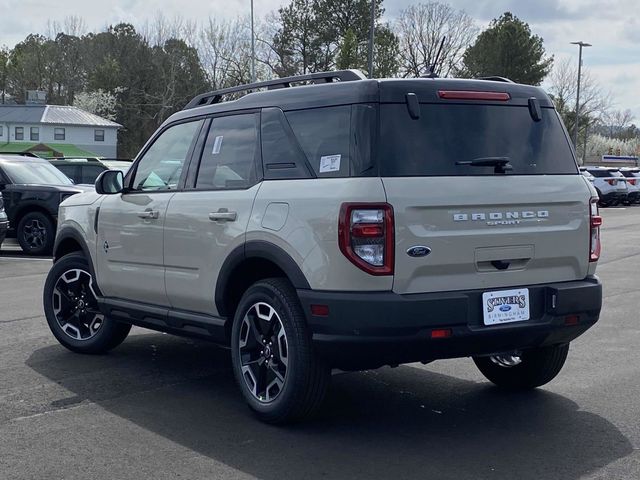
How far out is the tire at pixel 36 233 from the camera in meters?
15.9

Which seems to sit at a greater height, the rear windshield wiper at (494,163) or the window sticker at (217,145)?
the window sticker at (217,145)

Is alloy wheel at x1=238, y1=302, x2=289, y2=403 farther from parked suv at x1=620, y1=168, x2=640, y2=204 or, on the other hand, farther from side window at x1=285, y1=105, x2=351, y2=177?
parked suv at x1=620, y1=168, x2=640, y2=204

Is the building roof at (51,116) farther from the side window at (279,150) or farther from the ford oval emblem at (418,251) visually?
the ford oval emblem at (418,251)

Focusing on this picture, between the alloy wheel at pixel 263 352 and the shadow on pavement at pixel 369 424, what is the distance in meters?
0.23

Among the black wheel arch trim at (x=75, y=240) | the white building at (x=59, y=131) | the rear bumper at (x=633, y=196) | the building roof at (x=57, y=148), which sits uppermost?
the white building at (x=59, y=131)

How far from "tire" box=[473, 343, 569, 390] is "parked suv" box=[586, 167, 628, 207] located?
1383 inches

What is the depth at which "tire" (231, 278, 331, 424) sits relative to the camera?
17.2 feet

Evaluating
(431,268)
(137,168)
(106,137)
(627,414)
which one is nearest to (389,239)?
(431,268)

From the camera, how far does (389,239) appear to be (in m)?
4.95

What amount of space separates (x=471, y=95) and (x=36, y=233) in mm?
11979

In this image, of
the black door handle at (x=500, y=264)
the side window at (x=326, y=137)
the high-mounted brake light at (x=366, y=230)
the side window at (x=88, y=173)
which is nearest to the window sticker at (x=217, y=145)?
the side window at (x=326, y=137)

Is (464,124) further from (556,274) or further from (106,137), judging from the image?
(106,137)

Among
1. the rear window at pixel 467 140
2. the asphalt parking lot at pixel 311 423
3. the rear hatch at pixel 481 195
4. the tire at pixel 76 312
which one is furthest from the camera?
the tire at pixel 76 312

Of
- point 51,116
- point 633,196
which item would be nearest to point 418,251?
point 633,196
